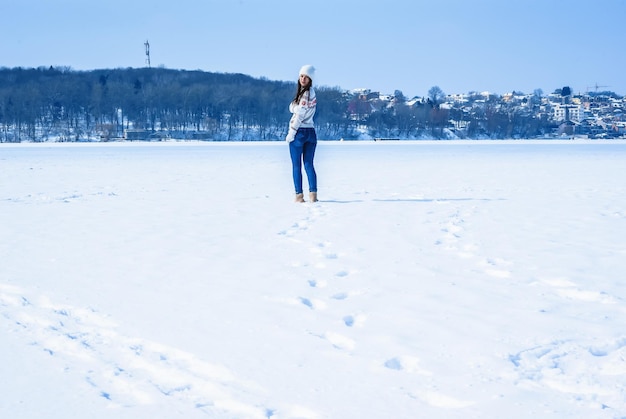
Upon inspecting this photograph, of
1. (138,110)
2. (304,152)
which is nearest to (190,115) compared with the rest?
(138,110)

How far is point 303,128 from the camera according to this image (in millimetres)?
7996

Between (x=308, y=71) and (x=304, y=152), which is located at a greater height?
(x=308, y=71)

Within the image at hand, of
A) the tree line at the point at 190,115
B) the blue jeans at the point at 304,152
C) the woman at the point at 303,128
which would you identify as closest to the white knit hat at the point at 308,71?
the woman at the point at 303,128

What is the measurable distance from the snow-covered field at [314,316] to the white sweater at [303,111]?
1.46 m

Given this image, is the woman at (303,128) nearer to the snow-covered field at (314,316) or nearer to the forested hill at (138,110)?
the snow-covered field at (314,316)

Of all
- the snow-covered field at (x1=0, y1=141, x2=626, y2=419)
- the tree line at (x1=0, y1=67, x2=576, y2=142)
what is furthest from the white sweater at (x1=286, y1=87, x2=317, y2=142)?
the tree line at (x1=0, y1=67, x2=576, y2=142)

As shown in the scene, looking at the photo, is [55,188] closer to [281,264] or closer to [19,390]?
[281,264]

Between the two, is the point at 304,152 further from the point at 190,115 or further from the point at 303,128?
the point at 190,115

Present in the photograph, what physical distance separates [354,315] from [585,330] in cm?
110

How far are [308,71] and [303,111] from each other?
0.48 metres

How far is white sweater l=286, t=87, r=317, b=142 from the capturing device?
7859mm

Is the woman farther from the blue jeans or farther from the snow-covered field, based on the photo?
the snow-covered field

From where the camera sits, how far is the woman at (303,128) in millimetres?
7828

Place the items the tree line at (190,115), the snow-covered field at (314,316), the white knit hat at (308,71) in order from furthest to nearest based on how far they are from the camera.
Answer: the tree line at (190,115) < the white knit hat at (308,71) < the snow-covered field at (314,316)
